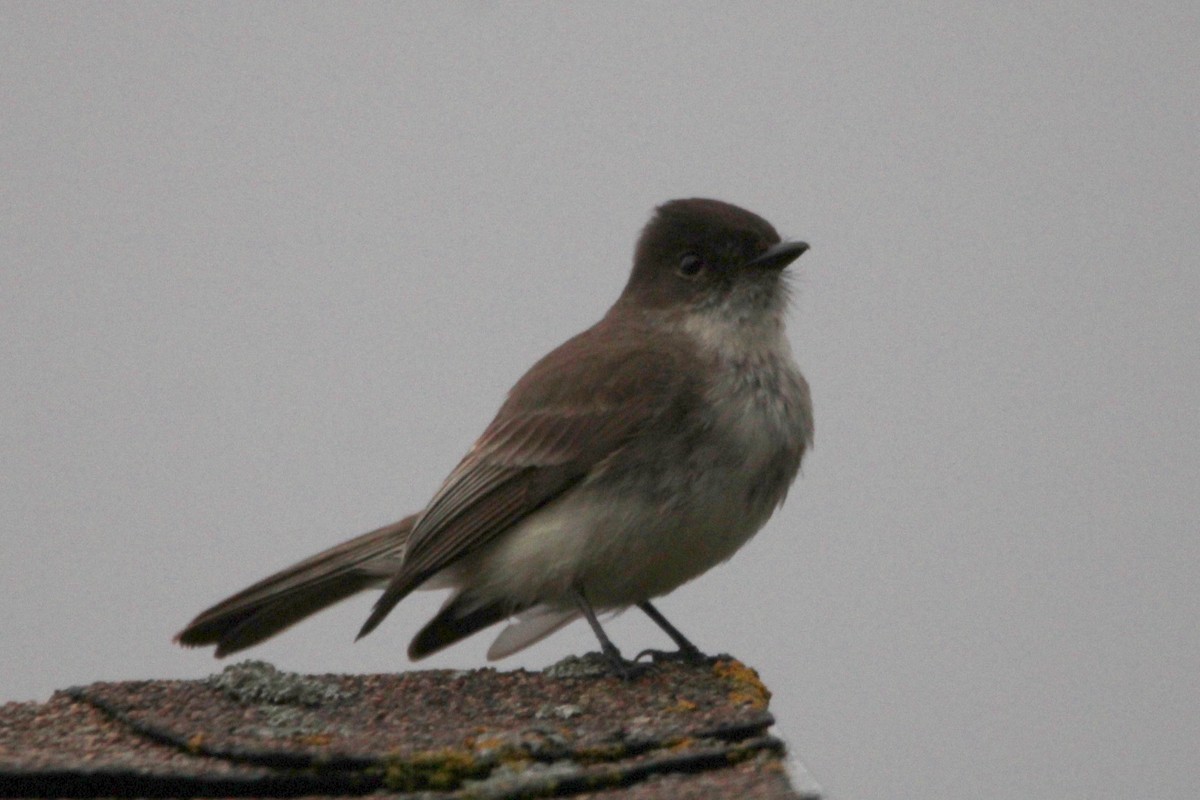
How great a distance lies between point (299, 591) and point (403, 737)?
2.63 m

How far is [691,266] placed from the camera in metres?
6.71

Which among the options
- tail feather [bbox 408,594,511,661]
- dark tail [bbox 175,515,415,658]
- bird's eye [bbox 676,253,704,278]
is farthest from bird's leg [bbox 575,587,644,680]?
bird's eye [bbox 676,253,704,278]

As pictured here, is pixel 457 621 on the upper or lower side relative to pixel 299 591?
lower

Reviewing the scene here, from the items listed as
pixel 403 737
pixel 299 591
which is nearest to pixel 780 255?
pixel 299 591

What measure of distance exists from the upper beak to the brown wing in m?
0.53

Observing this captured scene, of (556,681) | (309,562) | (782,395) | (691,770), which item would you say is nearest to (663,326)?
(782,395)

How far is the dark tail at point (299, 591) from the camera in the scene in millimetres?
6238

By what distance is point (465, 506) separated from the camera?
611 centimetres

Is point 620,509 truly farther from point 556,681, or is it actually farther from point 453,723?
point 453,723

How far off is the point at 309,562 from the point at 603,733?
288cm

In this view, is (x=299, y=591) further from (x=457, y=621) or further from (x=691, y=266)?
(x=691, y=266)

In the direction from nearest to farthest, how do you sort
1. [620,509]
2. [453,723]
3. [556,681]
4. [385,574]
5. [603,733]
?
[603,733] < [453,723] < [556,681] < [620,509] < [385,574]

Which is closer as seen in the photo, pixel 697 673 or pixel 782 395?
pixel 697 673

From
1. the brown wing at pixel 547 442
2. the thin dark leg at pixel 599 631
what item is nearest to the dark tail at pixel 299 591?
the brown wing at pixel 547 442
